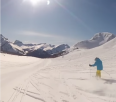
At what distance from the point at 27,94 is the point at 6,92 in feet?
4.98

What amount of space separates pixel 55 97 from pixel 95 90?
2.79 metres

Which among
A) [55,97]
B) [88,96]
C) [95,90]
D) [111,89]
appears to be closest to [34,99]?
[55,97]

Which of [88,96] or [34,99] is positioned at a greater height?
[88,96]

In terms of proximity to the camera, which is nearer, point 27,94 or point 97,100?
point 97,100

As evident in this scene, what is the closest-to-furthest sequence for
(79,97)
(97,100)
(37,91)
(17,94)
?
(97,100)
(79,97)
(17,94)
(37,91)

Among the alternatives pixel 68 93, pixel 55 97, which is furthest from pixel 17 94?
pixel 68 93

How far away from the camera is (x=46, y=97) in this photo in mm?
7652

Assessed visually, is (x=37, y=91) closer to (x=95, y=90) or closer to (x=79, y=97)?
(x=79, y=97)

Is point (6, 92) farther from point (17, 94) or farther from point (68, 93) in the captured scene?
point (68, 93)

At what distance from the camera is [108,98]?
7.11 metres

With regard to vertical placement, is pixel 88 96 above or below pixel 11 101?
above

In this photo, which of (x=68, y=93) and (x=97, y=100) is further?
(x=68, y=93)

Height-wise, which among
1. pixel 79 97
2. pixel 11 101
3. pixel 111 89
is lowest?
pixel 11 101

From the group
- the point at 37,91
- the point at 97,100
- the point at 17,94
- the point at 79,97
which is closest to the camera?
the point at 97,100
